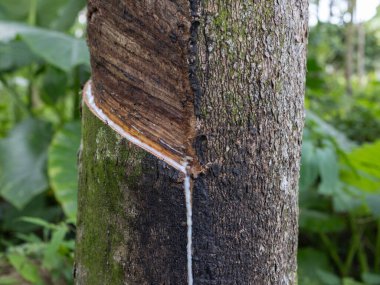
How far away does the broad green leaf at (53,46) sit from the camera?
2.92 meters

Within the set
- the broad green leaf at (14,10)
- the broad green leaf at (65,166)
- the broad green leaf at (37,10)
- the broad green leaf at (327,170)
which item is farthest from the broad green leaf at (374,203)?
the broad green leaf at (14,10)

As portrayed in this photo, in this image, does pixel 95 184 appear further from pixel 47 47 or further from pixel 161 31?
pixel 47 47

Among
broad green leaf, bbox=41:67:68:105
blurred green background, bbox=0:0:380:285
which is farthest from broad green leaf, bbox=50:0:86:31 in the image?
broad green leaf, bbox=41:67:68:105

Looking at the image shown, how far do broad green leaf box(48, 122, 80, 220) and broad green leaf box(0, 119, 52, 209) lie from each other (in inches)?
11.6

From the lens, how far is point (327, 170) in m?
2.68

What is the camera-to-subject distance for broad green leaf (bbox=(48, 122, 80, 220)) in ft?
9.45

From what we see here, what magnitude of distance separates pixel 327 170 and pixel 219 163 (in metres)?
1.85

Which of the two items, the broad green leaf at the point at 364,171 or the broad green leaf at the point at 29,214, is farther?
the broad green leaf at the point at 29,214

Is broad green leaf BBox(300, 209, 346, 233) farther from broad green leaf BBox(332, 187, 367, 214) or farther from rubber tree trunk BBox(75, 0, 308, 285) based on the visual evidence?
rubber tree trunk BBox(75, 0, 308, 285)

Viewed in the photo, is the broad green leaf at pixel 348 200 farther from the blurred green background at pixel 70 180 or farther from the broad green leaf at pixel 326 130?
the broad green leaf at pixel 326 130

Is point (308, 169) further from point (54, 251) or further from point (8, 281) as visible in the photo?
point (8, 281)

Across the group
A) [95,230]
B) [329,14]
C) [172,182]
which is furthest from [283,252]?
[329,14]

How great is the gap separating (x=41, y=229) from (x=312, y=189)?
1.88 m

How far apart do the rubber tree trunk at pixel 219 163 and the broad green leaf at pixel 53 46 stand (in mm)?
1944
